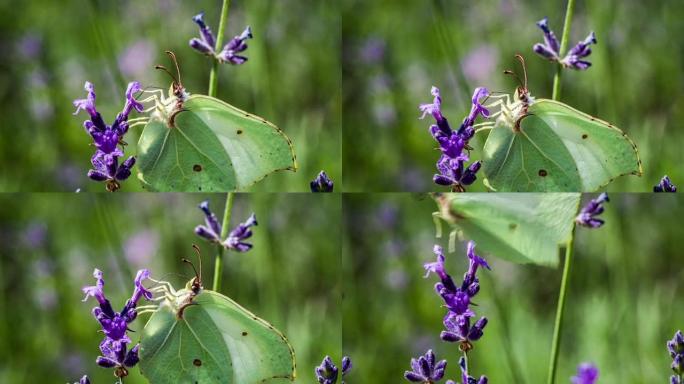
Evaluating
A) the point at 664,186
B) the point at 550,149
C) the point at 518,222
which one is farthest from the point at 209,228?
the point at 664,186

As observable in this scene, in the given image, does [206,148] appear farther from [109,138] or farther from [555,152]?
[555,152]

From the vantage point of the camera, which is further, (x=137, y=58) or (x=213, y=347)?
(x=137, y=58)

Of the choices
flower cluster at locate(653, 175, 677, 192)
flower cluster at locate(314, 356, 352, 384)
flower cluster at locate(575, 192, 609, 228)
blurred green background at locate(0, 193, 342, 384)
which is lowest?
flower cluster at locate(314, 356, 352, 384)

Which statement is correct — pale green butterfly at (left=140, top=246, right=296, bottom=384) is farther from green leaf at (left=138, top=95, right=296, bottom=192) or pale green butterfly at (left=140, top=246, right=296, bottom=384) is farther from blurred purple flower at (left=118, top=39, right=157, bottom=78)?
blurred purple flower at (left=118, top=39, right=157, bottom=78)

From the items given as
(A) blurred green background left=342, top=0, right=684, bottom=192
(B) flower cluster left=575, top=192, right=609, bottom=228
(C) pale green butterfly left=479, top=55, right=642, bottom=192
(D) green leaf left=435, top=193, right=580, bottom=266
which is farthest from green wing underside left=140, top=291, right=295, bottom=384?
(B) flower cluster left=575, top=192, right=609, bottom=228

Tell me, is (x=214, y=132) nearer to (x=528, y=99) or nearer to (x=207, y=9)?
(x=207, y=9)

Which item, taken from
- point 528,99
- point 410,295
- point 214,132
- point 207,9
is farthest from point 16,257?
point 528,99

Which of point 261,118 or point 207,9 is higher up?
point 207,9
